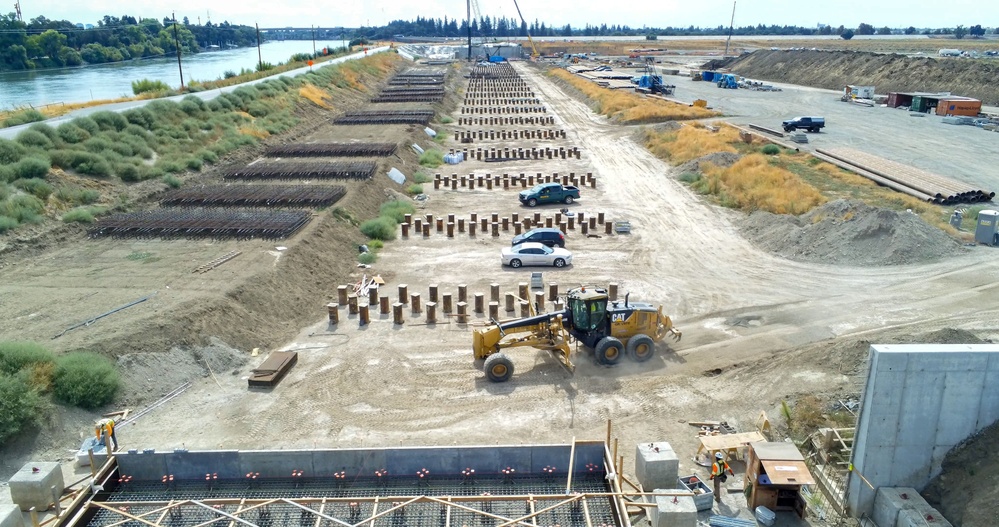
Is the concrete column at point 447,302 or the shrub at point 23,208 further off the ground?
the shrub at point 23,208

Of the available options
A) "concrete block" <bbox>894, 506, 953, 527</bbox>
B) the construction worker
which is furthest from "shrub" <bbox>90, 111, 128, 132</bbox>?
"concrete block" <bbox>894, 506, 953, 527</bbox>

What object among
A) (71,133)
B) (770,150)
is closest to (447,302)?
(71,133)

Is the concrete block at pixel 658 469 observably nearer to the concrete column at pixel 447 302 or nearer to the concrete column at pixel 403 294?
the concrete column at pixel 447 302

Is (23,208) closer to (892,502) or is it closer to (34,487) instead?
(34,487)

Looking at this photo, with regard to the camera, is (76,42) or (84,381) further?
(76,42)

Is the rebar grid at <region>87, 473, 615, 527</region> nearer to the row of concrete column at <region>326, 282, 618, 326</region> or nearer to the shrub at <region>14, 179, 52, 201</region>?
the row of concrete column at <region>326, 282, 618, 326</region>

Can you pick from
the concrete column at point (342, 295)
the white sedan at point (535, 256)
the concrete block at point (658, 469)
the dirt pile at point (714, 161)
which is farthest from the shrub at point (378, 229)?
the dirt pile at point (714, 161)

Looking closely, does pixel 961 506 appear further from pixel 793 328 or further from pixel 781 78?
pixel 781 78
